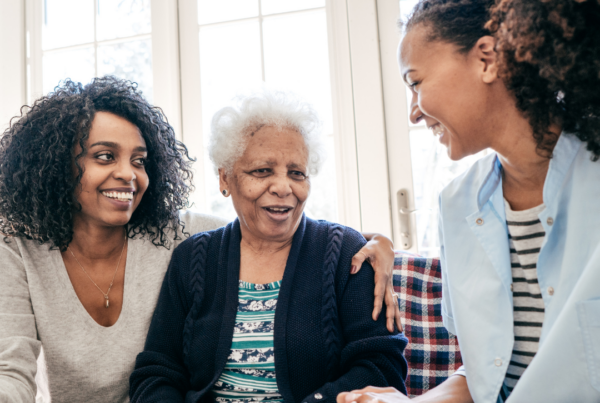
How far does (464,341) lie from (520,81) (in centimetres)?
61

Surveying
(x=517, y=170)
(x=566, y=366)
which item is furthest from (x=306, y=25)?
(x=566, y=366)

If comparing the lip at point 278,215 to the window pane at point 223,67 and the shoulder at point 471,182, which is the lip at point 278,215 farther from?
the window pane at point 223,67

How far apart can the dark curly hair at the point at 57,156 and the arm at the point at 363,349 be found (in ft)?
2.18

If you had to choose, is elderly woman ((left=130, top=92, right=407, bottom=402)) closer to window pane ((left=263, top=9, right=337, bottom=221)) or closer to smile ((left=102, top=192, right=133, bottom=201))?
smile ((left=102, top=192, right=133, bottom=201))

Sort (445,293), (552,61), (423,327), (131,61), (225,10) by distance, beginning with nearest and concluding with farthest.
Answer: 1. (552,61)
2. (445,293)
3. (423,327)
4. (225,10)
5. (131,61)

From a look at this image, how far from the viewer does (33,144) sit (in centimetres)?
145

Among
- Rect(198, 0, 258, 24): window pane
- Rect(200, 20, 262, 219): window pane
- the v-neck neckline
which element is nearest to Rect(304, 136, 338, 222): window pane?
Rect(200, 20, 262, 219): window pane

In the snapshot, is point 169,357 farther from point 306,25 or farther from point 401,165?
point 306,25

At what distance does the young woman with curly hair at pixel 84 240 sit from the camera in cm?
137

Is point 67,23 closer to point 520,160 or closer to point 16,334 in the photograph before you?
point 16,334

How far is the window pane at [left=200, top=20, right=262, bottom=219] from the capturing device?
2.62 metres

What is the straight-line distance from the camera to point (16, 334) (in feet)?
4.25

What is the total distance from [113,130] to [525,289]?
4.04ft

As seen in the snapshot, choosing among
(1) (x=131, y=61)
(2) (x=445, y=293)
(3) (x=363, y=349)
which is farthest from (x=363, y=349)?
(1) (x=131, y=61)
